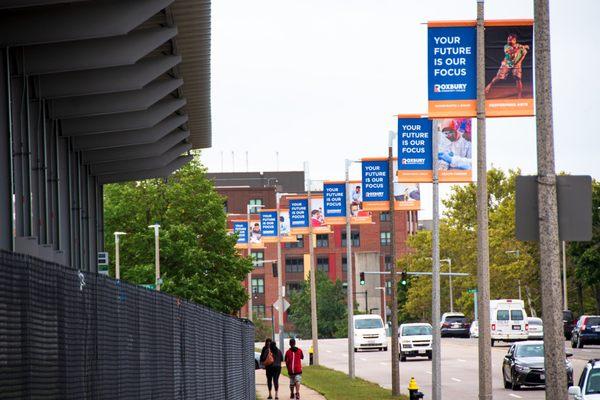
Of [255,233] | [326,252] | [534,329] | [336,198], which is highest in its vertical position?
[336,198]

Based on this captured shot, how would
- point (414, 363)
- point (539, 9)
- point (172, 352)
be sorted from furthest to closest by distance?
point (414, 363), point (539, 9), point (172, 352)

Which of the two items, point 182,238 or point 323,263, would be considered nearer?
point 182,238

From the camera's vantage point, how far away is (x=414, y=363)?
64.8 m

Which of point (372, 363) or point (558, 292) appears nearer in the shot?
point (558, 292)

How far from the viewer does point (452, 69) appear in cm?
2448

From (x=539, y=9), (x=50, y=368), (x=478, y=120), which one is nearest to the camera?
(x=50, y=368)

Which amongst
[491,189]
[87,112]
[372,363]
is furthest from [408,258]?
[87,112]

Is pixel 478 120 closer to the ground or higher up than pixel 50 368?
higher up

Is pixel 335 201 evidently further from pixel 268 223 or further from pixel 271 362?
pixel 271 362

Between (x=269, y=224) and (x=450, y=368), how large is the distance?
67.6ft

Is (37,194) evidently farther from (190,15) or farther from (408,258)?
(408,258)

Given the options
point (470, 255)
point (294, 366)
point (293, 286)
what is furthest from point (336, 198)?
point (293, 286)

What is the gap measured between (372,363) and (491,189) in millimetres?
71437

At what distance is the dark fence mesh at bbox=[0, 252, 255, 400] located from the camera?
670 centimetres
